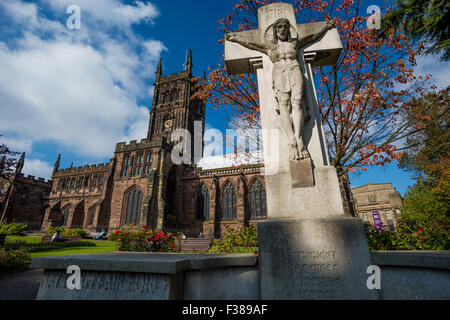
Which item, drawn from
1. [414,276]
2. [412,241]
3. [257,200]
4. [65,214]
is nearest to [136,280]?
[414,276]

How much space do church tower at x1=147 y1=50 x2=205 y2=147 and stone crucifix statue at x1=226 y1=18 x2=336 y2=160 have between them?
3654 centimetres

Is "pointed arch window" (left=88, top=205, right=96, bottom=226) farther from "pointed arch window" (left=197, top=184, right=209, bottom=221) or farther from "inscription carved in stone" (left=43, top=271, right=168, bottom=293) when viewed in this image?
"inscription carved in stone" (left=43, top=271, right=168, bottom=293)

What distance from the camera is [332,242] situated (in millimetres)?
2062

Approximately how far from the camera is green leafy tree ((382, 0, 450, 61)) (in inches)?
258

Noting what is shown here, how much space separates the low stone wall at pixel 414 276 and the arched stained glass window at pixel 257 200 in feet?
84.0

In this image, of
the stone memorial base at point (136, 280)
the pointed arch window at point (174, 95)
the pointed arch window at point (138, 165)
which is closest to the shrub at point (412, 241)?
the stone memorial base at point (136, 280)

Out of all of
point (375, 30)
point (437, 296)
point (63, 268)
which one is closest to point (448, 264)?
point (437, 296)

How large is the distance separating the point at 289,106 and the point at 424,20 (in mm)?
8134

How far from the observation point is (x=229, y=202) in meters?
28.7

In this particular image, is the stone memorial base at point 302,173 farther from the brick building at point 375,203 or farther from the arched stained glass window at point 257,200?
the brick building at point 375,203

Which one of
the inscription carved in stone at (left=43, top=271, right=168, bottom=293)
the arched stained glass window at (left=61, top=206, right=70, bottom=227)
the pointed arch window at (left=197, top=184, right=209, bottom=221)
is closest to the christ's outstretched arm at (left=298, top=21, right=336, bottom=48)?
the inscription carved in stone at (left=43, top=271, right=168, bottom=293)

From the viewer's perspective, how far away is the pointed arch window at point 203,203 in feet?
96.0

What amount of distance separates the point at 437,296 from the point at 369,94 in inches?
289
